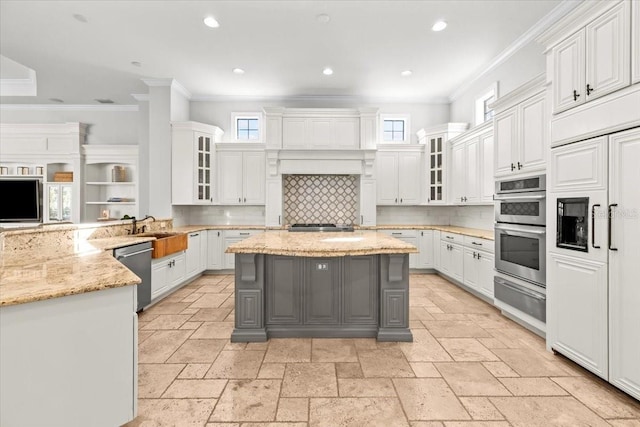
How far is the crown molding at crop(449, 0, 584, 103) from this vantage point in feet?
10.2

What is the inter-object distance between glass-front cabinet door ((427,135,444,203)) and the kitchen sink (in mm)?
4292

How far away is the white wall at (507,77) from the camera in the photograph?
11.9 ft

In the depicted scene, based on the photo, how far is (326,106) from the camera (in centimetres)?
570

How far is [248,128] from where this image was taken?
586 centimetres

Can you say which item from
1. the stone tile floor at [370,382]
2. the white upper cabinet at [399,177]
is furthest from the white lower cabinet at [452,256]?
the stone tile floor at [370,382]

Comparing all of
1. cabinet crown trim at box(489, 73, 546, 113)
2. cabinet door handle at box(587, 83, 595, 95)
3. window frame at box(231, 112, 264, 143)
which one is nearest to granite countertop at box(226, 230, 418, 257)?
cabinet door handle at box(587, 83, 595, 95)

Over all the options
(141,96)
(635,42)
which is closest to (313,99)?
(141,96)

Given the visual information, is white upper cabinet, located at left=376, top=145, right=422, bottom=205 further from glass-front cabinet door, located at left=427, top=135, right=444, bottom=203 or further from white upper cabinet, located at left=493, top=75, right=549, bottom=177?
white upper cabinet, located at left=493, top=75, right=549, bottom=177

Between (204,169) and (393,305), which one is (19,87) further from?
(393,305)

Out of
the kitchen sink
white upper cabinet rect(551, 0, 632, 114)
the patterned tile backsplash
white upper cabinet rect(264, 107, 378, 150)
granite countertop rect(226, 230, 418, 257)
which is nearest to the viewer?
white upper cabinet rect(551, 0, 632, 114)

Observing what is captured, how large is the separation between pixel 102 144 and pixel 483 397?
7.54 metres

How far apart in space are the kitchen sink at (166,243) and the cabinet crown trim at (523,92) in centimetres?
440

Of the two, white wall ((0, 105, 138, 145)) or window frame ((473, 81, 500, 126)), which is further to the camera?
white wall ((0, 105, 138, 145))

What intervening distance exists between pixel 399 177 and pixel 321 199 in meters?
1.56
